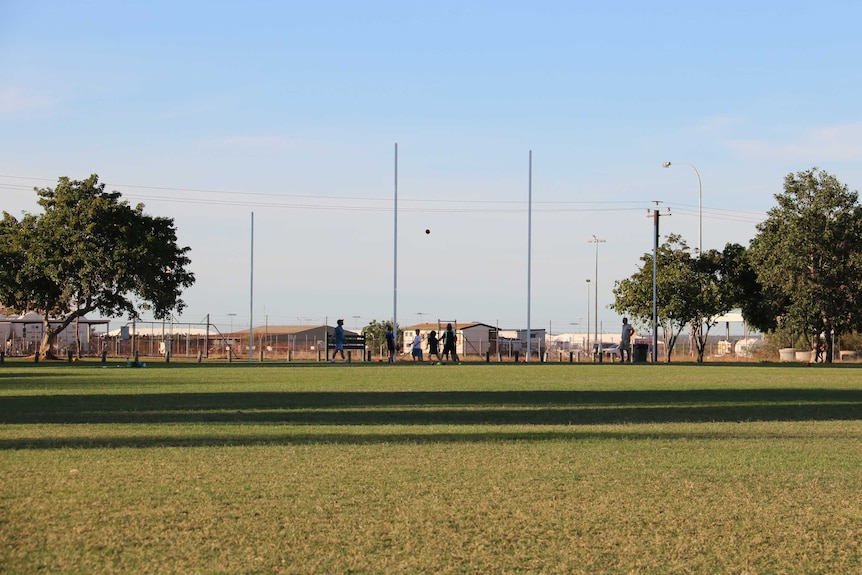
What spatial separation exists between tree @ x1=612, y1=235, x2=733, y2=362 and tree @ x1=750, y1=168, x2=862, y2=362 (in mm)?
5906

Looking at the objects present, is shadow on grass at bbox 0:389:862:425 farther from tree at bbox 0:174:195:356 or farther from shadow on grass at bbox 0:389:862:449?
tree at bbox 0:174:195:356

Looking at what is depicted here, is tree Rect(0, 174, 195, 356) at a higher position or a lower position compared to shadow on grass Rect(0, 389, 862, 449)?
higher

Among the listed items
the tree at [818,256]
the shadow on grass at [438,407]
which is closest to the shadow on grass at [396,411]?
the shadow on grass at [438,407]

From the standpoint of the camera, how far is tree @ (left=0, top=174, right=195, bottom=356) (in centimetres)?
5541

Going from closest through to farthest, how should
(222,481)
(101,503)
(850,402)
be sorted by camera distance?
(101,503)
(222,481)
(850,402)

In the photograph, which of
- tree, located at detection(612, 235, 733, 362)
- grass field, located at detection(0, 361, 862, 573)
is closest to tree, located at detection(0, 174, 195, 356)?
tree, located at detection(612, 235, 733, 362)

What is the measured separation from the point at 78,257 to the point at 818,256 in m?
36.7

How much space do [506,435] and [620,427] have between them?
2084mm

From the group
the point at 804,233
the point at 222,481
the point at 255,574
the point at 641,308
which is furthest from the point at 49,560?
the point at 641,308

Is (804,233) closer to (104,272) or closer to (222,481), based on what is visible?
(104,272)

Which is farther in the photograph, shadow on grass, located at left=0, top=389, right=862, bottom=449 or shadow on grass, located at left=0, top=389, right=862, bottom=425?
shadow on grass, located at left=0, top=389, right=862, bottom=425

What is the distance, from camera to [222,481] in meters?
9.41

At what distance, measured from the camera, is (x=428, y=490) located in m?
8.98

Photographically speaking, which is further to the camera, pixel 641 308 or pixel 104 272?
pixel 641 308
